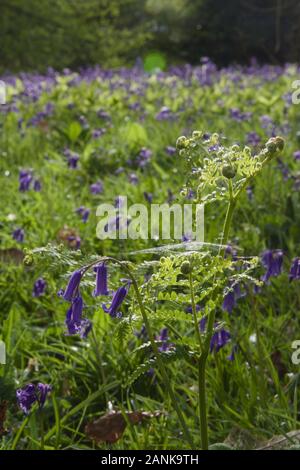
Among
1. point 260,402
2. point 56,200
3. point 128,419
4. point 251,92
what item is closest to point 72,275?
point 128,419

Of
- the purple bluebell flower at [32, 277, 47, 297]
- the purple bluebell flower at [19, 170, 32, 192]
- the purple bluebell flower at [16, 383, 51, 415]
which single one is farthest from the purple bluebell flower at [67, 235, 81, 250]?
the purple bluebell flower at [16, 383, 51, 415]

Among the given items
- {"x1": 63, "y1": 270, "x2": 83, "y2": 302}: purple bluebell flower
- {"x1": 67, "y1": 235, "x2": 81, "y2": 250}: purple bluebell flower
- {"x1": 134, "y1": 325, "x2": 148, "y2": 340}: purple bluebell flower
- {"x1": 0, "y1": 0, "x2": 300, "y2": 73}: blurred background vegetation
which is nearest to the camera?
{"x1": 63, "y1": 270, "x2": 83, "y2": 302}: purple bluebell flower

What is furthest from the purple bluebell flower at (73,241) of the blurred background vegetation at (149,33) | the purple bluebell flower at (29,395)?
the blurred background vegetation at (149,33)

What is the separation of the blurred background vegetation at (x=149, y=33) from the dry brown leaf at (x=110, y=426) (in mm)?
17049

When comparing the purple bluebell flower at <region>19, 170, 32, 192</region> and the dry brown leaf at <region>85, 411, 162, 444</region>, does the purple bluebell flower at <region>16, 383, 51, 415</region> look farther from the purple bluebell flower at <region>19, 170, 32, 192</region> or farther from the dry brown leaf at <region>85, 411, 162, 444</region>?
the purple bluebell flower at <region>19, 170, 32, 192</region>

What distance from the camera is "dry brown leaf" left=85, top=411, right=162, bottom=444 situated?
188cm

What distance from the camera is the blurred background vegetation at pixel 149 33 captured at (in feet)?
61.9

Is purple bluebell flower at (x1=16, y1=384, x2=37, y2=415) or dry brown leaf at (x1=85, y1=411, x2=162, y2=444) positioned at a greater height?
purple bluebell flower at (x1=16, y1=384, x2=37, y2=415)

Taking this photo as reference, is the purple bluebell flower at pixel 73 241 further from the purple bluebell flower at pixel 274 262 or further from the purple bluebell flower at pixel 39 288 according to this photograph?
the purple bluebell flower at pixel 274 262

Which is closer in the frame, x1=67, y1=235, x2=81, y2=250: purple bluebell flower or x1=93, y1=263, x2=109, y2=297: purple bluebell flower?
x1=93, y1=263, x2=109, y2=297: purple bluebell flower

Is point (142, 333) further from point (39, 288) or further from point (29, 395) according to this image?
point (29, 395)

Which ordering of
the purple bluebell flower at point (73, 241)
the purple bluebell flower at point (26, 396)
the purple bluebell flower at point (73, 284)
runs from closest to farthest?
1. the purple bluebell flower at point (73, 284)
2. the purple bluebell flower at point (26, 396)
3. the purple bluebell flower at point (73, 241)

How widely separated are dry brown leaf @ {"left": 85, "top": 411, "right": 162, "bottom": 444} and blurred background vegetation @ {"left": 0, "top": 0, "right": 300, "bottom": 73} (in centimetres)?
1705

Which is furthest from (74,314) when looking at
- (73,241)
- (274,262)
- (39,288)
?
(73,241)
